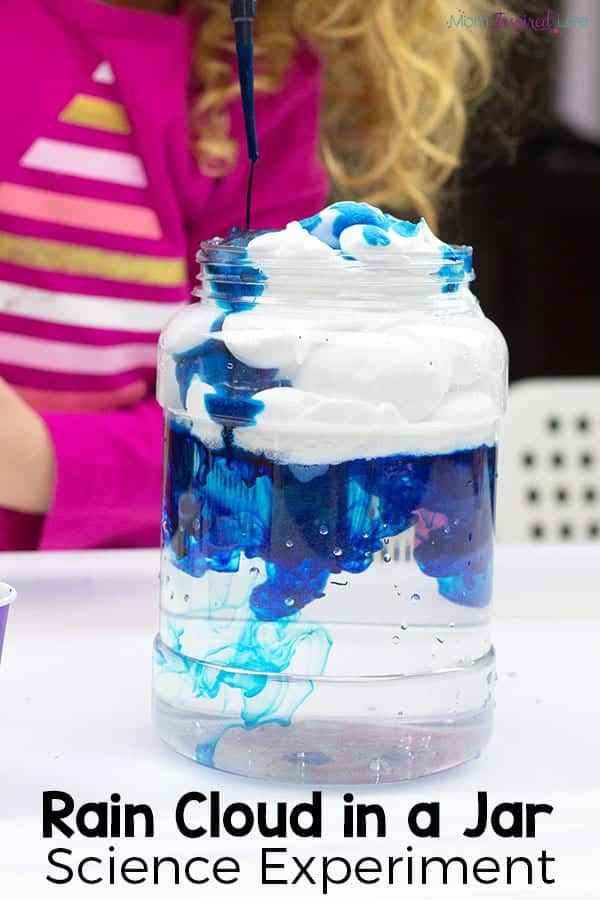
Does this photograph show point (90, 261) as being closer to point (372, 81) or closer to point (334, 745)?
point (372, 81)

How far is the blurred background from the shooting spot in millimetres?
2424

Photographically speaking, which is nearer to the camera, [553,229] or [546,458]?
[546,458]

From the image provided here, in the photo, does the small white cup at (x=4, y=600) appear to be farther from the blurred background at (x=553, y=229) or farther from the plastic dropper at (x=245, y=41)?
the blurred background at (x=553, y=229)

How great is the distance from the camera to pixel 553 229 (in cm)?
247

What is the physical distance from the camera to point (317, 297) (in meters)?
0.51

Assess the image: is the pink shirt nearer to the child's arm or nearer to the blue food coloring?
the child's arm

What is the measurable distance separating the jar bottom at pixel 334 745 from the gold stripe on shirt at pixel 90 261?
576 millimetres

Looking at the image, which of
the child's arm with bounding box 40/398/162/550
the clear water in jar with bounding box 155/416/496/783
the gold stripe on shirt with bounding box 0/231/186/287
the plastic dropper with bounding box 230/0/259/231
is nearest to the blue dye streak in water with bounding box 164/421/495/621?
the clear water in jar with bounding box 155/416/496/783

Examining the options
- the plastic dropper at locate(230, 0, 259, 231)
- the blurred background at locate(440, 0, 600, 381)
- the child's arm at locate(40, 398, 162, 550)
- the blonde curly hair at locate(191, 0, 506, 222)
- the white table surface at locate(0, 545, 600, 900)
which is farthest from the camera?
the blurred background at locate(440, 0, 600, 381)

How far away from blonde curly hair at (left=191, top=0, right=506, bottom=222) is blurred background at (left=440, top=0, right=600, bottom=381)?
3.87 feet

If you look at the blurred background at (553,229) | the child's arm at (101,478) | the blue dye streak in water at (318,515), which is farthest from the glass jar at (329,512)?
the blurred background at (553,229)

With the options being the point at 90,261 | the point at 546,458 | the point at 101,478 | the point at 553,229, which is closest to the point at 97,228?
the point at 90,261

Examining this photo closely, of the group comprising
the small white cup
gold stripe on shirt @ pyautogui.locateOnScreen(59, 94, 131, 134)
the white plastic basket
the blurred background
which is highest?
gold stripe on shirt @ pyautogui.locateOnScreen(59, 94, 131, 134)

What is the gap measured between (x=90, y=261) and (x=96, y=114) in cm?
13
